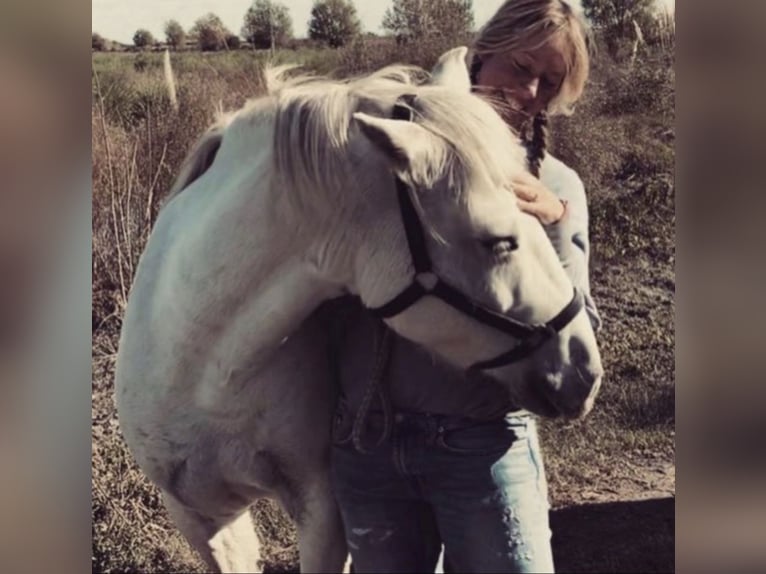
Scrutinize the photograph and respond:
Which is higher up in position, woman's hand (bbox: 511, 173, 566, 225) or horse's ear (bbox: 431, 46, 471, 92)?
horse's ear (bbox: 431, 46, 471, 92)

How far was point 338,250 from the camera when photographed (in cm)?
167

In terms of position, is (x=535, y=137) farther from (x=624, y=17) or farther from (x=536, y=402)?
(x=536, y=402)

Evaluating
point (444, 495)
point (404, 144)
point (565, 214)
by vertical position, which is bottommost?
point (444, 495)

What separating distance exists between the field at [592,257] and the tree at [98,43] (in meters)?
0.03

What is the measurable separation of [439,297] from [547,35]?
0.52 m

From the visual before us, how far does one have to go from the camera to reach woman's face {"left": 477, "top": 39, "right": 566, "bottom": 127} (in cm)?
179

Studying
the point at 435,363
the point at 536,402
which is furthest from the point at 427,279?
the point at 536,402

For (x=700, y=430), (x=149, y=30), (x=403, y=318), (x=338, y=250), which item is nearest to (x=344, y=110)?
(x=338, y=250)

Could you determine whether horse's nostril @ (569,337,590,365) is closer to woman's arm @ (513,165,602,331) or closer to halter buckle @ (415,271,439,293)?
woman's arm @ (513,165,602,331)

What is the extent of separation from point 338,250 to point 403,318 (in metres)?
0.15

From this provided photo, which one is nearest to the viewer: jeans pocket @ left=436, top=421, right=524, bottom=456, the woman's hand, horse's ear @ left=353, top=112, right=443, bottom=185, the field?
horse's ear @ left=353, top=112, right=443, bottom=185

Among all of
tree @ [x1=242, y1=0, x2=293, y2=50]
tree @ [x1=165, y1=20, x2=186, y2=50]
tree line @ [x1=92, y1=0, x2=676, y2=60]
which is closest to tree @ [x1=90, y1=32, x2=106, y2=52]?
tree line @ [x1=92, y1=0, x2=676, y2=60]

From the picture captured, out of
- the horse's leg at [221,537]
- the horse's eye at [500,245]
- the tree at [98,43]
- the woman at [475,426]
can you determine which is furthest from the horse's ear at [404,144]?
the horse's leg at [221,537]

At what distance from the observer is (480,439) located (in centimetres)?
181
